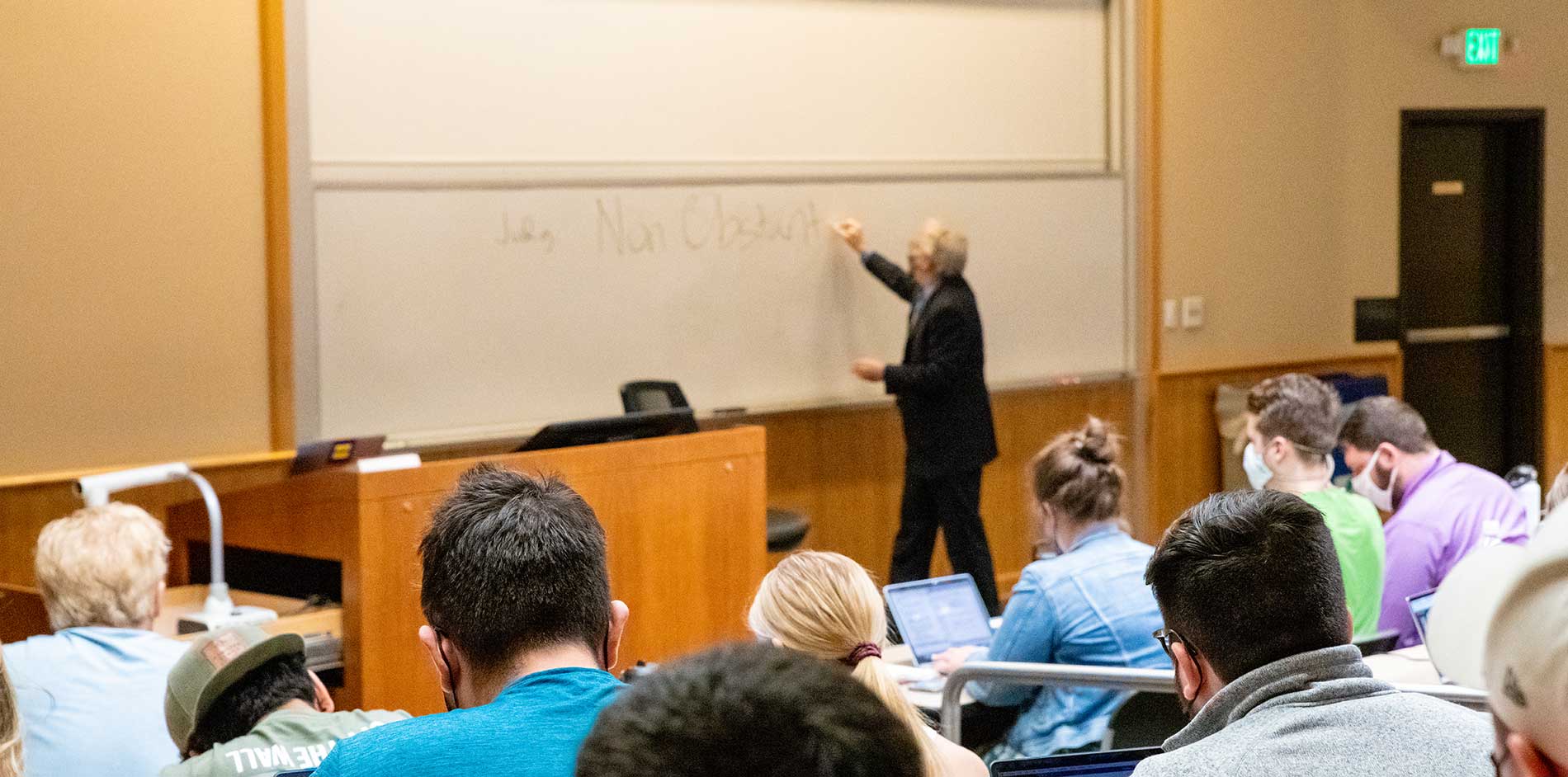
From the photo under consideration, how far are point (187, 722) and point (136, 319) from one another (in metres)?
2.57

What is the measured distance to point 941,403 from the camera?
5.90 meters

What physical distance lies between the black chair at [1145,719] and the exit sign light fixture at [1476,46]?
19.9 feet

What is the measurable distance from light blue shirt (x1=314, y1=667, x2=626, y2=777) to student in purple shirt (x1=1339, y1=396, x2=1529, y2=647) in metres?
2.67

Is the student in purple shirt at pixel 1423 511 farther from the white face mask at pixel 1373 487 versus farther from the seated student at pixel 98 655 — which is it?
the seated student at pixel 98 655

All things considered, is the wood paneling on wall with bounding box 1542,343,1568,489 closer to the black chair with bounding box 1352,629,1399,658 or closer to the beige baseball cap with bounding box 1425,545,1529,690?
the black chair with bounding box 1352,629,1399,658

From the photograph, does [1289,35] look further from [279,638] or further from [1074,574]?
[279,638]

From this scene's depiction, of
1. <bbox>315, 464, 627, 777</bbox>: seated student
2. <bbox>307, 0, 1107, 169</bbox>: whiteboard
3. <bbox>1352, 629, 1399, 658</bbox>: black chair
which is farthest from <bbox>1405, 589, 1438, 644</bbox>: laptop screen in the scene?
<bbox>307, 0, 1107, 169</bbox>: whiteboard

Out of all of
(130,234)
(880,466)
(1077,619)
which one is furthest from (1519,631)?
(880,466)

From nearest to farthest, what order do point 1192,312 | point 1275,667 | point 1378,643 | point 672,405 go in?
1. point 1275,667
2. point 1378,643
3. point 672,405
4. point 1192,312

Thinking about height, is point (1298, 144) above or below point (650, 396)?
above

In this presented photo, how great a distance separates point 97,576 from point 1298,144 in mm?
6134

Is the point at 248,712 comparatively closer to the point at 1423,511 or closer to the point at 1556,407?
the point at 1423,511

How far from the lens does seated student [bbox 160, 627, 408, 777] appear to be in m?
2.23

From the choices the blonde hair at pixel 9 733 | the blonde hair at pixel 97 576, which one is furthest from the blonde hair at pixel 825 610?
the blonde hair at pixel 97 576
